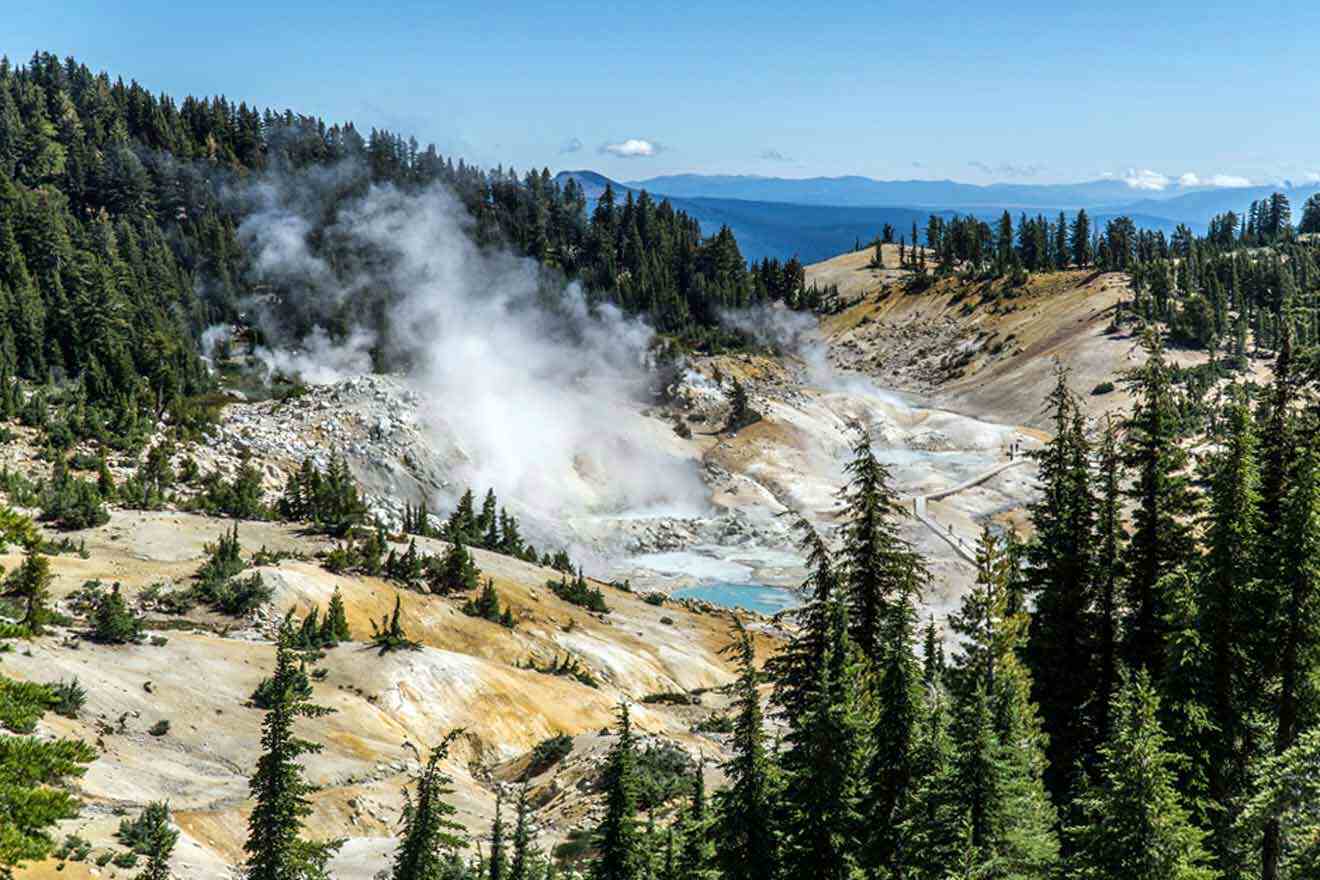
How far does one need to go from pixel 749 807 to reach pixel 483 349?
11036 centimetres

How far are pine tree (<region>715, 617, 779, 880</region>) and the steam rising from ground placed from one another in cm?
7998

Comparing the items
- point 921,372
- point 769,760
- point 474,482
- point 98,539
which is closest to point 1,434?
point 98,539

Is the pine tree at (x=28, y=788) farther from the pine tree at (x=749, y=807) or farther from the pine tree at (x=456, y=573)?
the pine tree at (x=456, y=573)

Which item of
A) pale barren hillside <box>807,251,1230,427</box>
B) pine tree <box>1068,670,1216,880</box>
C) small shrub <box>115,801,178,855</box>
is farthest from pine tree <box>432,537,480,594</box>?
pale barren hillside <box>807,251,1230,427</box>

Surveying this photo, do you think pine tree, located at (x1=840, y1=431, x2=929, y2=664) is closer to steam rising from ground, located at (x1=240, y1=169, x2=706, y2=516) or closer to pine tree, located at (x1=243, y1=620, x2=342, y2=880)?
pine tree, located at (x1=243, y1=620, x2=342, y2=880)

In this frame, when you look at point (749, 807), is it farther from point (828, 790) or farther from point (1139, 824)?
point (1139, 824)

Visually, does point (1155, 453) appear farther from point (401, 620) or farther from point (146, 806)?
point (401, 620)

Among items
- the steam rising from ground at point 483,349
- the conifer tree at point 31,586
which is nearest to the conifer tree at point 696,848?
the conifer tree at point 31,586

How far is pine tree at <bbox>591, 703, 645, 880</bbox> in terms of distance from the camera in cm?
2372

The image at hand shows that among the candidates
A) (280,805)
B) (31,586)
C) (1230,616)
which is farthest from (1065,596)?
(31,586)

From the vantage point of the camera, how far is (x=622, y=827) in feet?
78.4

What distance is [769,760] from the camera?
22562 mm

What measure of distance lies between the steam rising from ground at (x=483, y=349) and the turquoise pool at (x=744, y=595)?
58.6 feet

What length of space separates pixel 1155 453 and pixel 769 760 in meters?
16.7
